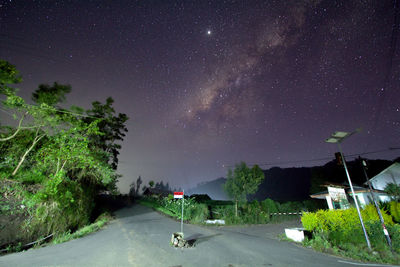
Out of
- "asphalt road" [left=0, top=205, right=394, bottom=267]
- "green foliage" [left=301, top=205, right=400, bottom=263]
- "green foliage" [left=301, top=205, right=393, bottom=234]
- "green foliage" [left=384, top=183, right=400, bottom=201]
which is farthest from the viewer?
"green foliage" [left=384, top=183, right=400, bottom=201]

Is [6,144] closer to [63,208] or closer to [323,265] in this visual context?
[63,208]

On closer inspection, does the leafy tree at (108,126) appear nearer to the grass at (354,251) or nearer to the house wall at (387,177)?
the grass at (354,251)

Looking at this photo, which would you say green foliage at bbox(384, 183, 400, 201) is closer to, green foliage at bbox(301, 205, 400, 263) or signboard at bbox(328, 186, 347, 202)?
signboard at bbox(328, 186, 347, 202)

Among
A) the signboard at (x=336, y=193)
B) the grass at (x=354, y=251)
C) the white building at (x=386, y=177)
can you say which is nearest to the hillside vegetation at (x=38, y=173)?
the grass at (x=354, y=251)

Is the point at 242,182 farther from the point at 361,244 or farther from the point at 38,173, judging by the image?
the point at 38,173

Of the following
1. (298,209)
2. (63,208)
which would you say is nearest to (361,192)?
(298,209)

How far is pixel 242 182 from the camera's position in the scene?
66.0ft

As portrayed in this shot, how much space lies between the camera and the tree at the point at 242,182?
774 inches

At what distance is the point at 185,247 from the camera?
7.88 m

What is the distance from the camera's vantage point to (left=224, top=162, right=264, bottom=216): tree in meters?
19.7

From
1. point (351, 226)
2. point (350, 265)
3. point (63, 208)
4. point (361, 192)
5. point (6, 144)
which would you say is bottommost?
point (350, 265)

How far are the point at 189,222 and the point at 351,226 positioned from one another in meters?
12.8

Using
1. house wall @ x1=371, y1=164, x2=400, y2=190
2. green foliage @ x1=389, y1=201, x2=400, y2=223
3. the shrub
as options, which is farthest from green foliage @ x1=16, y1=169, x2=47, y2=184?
house wall @ x1=371, y1=164, x2=400, y2=190

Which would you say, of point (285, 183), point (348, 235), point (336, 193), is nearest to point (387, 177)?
point (336, 193)
